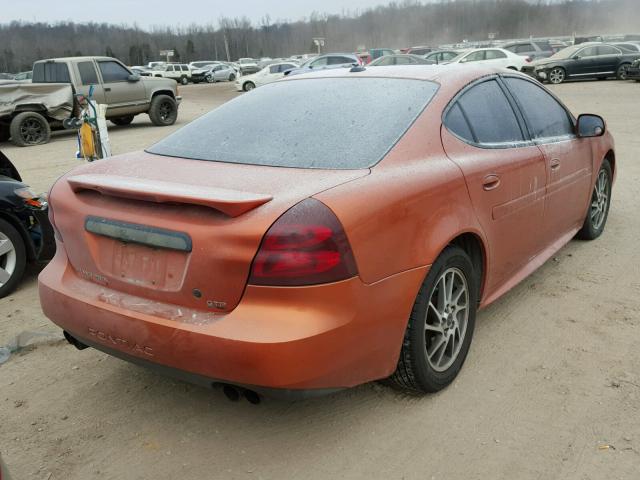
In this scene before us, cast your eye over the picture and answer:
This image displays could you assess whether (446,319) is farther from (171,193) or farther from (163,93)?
(163,93)

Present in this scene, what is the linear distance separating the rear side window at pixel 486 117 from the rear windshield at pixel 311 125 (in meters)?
0.21

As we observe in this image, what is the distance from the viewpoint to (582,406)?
2689 mm

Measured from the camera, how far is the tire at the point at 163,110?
1616 cm

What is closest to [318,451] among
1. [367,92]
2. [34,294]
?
[367,92]

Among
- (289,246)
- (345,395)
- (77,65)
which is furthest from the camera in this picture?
(77,65)

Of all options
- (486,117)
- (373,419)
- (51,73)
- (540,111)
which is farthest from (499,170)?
(51,73)

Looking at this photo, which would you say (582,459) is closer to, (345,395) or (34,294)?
(345,395)

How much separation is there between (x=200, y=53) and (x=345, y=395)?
131 meters

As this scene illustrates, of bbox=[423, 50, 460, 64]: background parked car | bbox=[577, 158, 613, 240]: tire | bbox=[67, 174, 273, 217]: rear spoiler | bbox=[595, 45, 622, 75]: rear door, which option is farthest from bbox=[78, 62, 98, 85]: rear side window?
bbox=[595, 45, 622, 75]: rear door

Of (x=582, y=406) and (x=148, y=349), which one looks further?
(x=582, y=406)

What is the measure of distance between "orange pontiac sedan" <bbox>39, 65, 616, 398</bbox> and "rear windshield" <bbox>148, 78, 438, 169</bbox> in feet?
0.04

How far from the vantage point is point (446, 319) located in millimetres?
2842

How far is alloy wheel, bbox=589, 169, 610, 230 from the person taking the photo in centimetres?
488

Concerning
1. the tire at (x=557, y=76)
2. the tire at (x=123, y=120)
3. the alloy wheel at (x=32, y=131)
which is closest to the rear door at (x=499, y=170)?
the alloy wheel at (x=32, y=131)
